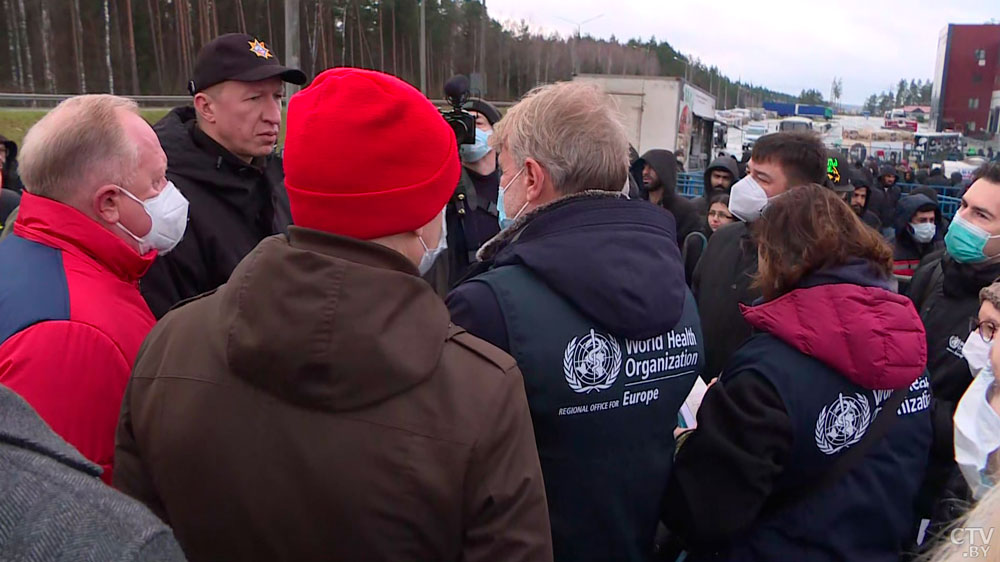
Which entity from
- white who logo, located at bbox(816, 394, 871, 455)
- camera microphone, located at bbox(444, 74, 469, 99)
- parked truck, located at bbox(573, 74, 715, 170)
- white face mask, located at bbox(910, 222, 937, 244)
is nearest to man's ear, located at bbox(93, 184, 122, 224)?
white who logo, located at bbox(816, 394, 871, 455)

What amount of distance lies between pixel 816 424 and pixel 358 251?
1.31 meters

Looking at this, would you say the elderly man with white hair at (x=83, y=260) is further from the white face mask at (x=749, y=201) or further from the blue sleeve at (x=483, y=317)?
the white face mask at (x=749, y=201)

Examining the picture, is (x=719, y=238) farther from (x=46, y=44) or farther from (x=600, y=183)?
(x=46, y=44)

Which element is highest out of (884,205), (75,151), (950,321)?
(75,151)

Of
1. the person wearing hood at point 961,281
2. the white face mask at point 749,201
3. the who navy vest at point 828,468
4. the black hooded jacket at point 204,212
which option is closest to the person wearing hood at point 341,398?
the who navy vest at point 828,468

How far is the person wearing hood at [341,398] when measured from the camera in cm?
122

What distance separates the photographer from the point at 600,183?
196 centimetres

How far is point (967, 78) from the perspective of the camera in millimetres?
56781

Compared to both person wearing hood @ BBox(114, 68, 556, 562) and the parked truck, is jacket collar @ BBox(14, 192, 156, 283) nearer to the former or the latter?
person wearing hood @ BBox(114, 68, 556, 562)

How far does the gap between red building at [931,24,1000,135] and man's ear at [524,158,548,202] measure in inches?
2516

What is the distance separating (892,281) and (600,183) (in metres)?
0.98

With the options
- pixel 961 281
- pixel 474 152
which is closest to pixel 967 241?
pixel 961 281

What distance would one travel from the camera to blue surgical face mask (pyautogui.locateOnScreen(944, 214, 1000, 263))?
315cm

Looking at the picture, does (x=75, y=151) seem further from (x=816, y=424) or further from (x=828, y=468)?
(x=828, y=468)
